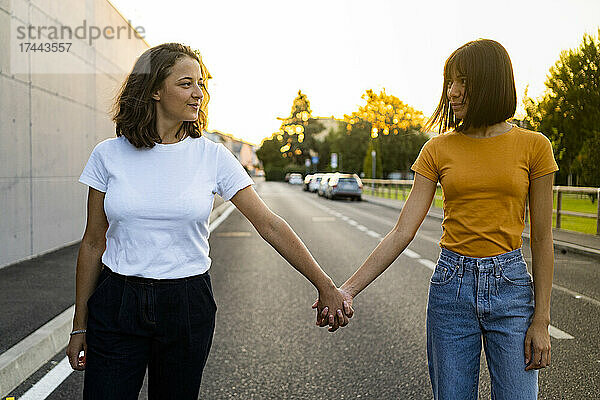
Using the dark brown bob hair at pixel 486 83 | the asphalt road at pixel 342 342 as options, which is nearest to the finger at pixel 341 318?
the dark brown bob hair at pixel 486 83

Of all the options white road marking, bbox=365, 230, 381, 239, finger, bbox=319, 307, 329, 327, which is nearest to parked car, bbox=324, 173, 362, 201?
white road marking, bbox=365, 230, 381, 239

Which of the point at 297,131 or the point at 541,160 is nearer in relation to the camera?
the point at 541,160

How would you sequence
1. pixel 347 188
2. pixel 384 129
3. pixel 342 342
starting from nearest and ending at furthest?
pixel 342 342 → pixel 347 188 → pixel 384 129

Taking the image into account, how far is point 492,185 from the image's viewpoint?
2326 mm

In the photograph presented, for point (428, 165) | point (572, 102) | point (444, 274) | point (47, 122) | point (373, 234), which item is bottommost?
point (373, 234)

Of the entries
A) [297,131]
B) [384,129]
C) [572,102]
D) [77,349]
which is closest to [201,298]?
[77,349]

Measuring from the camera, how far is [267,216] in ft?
8.25

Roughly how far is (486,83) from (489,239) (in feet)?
1.78

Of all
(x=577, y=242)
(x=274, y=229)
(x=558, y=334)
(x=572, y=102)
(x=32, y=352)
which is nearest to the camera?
(x=274, y=229)

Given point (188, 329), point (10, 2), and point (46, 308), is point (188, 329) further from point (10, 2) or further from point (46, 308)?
point (10, 2)

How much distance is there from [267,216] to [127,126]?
592mm

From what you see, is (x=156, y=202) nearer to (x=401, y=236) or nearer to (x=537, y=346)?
(x=401, y=236)

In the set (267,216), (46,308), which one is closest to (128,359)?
(267,216)

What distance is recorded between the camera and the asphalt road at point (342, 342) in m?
4.31
